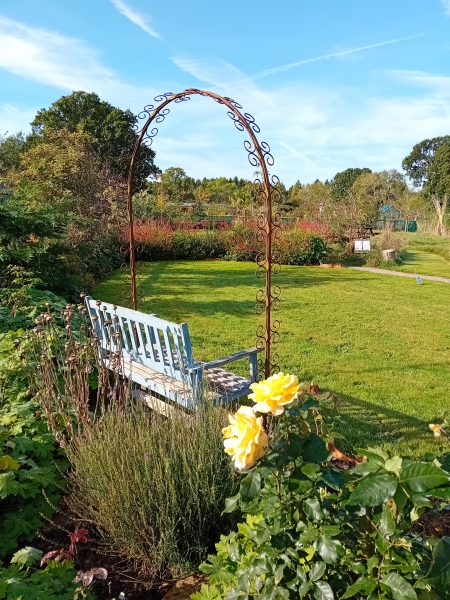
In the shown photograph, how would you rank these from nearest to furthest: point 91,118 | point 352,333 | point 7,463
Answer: point 7,463 → point 352,333 → point 91,118

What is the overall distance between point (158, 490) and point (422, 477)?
1.25m

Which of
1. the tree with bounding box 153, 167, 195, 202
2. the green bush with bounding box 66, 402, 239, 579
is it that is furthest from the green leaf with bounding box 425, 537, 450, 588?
the tree with bounding box 153, 167, 195, 202

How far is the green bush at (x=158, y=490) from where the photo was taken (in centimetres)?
184

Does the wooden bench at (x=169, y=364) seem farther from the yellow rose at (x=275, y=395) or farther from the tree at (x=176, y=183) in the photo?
→ the tree at (x=176, y=183)

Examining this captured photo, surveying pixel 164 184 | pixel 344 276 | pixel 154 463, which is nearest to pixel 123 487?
pixel 154 463

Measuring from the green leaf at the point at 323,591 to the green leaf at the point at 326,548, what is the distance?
8 cm

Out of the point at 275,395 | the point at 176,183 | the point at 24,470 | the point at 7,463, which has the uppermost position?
the point at 176,183

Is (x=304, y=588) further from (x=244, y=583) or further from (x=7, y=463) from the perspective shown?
(x=7, y=463)

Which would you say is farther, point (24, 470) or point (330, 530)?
point (24, 470)

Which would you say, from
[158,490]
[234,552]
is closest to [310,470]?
[234,552]

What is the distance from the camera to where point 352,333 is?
6246 mm

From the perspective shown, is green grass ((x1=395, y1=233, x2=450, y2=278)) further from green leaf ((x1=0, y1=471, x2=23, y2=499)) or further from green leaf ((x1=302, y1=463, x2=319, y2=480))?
green leaf ((x1=302, y1=463, x2=319, y2=480))

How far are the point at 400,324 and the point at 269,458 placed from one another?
6.18 meters

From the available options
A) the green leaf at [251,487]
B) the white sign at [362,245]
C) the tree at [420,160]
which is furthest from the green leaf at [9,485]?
the tree at [420,160]
